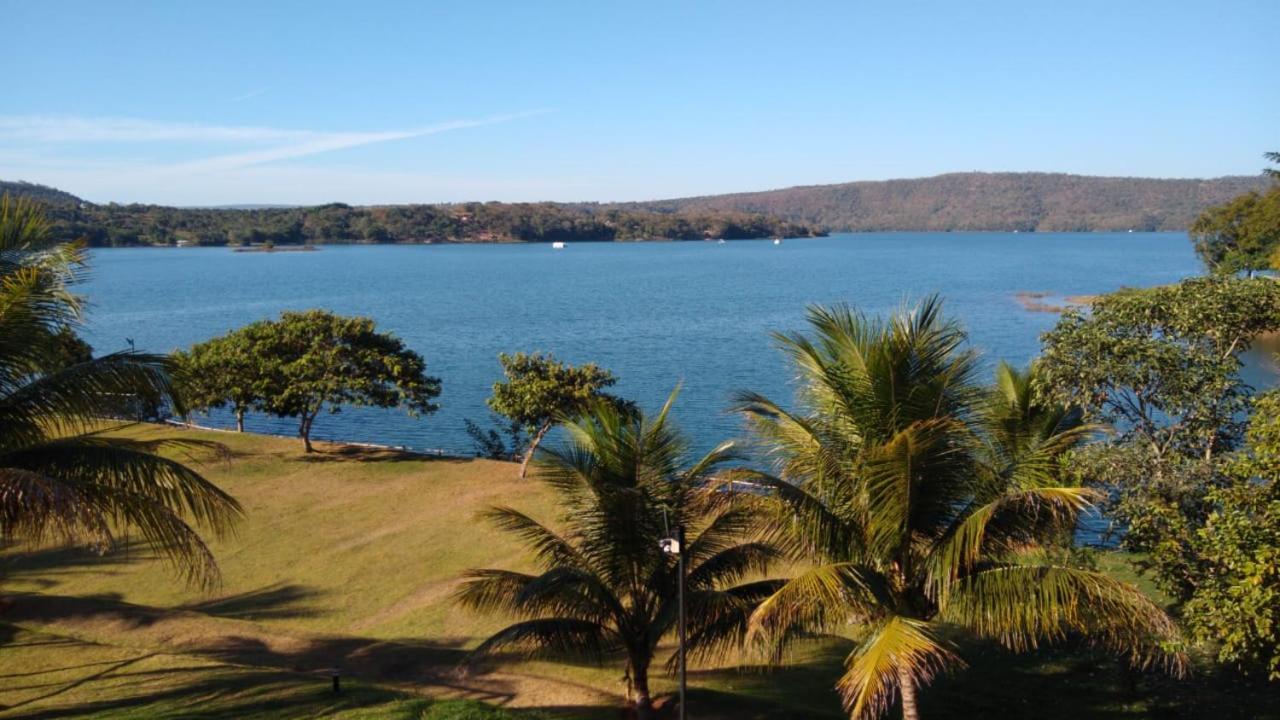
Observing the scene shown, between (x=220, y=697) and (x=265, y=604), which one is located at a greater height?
(x=220, y=697)

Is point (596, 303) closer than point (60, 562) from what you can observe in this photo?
No

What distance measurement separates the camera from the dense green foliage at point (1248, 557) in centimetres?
882

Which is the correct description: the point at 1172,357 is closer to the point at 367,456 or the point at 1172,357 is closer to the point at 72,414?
the point at 72,414

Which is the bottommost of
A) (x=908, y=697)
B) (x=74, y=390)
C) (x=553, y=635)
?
(x=553, y=635)

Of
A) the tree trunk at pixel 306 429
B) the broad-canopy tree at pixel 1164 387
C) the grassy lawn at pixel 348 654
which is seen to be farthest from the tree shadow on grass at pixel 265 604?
the broad-canopy tree at pixel 1164 387

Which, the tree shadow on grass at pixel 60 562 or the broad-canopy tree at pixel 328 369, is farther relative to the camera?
the broad-canopy tree at pixel 328 369

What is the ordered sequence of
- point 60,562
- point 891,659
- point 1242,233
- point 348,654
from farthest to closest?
point 1242,233
point 60,562
point 348,654
point 891,659

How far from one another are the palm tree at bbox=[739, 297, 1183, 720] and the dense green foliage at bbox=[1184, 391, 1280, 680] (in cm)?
55

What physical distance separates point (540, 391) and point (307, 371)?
7861 mm

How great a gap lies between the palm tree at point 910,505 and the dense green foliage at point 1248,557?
1.81 ft

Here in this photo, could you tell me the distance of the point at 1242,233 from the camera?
227ft

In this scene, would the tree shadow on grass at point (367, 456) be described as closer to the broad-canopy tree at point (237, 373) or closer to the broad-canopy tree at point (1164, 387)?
the broad-canopy tree at point (237, 373)

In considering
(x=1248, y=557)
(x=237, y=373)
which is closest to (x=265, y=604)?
(x=237, y=373)

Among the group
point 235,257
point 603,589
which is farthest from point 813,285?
point 235,257
